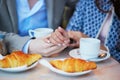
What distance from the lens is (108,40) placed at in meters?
1.44

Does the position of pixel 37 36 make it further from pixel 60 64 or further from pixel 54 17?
pixel 54 17

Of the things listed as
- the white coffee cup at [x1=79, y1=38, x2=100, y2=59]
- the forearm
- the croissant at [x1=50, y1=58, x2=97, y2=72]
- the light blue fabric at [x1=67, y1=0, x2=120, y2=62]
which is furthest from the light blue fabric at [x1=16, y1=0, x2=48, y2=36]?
the croissant at [x1=50, y1=58, x2=97, y2=72]

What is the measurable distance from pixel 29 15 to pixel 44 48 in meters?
0.49

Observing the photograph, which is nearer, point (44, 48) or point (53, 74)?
point (53, 74)

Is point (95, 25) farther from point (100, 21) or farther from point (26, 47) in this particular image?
point (26, 47)

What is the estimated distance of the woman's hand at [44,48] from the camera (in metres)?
1.08

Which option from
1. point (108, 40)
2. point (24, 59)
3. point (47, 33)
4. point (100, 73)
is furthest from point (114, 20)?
point (24, 59)

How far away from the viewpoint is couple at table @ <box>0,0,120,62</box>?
1119mm

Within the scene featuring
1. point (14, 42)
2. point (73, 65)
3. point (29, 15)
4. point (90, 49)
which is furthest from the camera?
point (29, 15)

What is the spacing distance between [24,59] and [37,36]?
0.23m

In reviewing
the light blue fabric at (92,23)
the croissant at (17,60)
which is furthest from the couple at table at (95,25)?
the croissant at (17,60)

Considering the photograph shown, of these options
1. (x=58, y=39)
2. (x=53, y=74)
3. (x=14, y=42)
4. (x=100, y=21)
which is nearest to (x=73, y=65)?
(x=53, y=74)

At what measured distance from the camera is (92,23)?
1.56 m

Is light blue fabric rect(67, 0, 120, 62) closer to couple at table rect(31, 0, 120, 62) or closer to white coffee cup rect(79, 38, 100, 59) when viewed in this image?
couple at table rect(31, 0, 120, 62)
